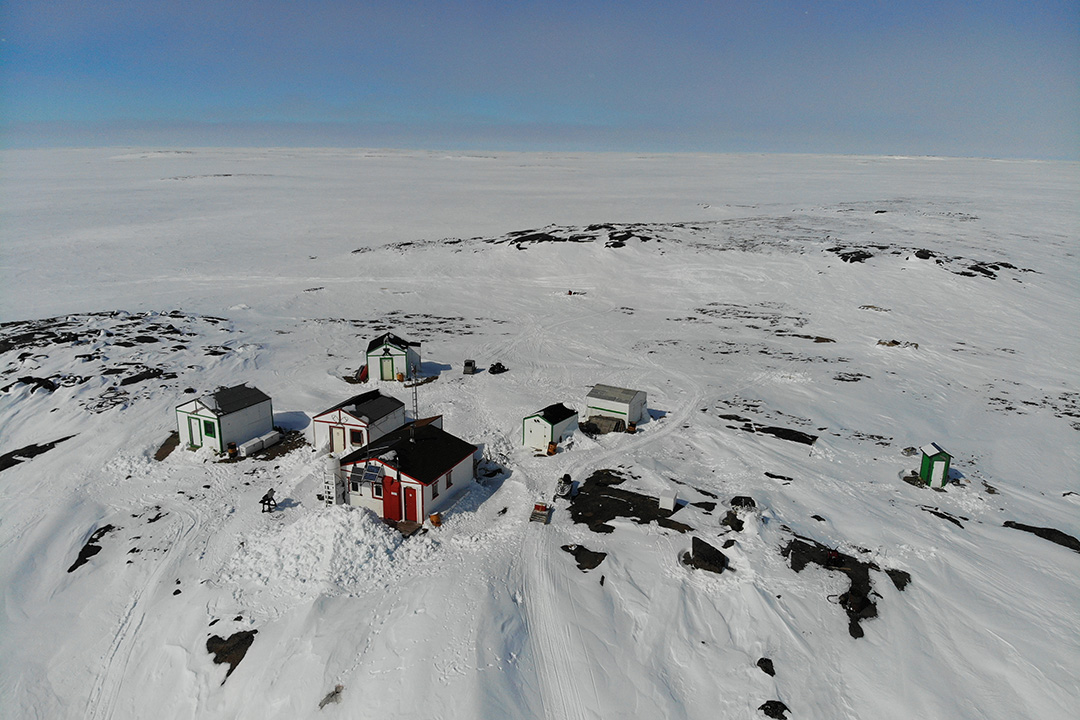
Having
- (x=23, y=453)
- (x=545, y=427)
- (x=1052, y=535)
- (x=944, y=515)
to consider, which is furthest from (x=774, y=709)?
(x=23, y=453)

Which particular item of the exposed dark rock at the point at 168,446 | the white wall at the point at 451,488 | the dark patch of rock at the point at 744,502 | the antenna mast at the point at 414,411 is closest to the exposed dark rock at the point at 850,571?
the dark patch of rock at the point at 744,502

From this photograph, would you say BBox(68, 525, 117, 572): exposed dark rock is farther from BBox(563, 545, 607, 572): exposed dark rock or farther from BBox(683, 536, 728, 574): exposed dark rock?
BBox(683, 536, 728, 574): exposed dark rock

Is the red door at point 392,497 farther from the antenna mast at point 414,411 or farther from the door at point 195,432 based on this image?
the door at point 195,432

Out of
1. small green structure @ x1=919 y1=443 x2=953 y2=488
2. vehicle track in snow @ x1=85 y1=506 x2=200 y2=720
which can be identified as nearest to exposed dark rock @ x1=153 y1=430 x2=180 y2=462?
vehicle track in snow @ x1=85 y1=506 x2=200 y2=720

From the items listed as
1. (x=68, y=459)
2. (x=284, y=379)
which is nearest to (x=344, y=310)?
(x=284, y=379)

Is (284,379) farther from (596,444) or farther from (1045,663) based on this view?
(1045,663)
